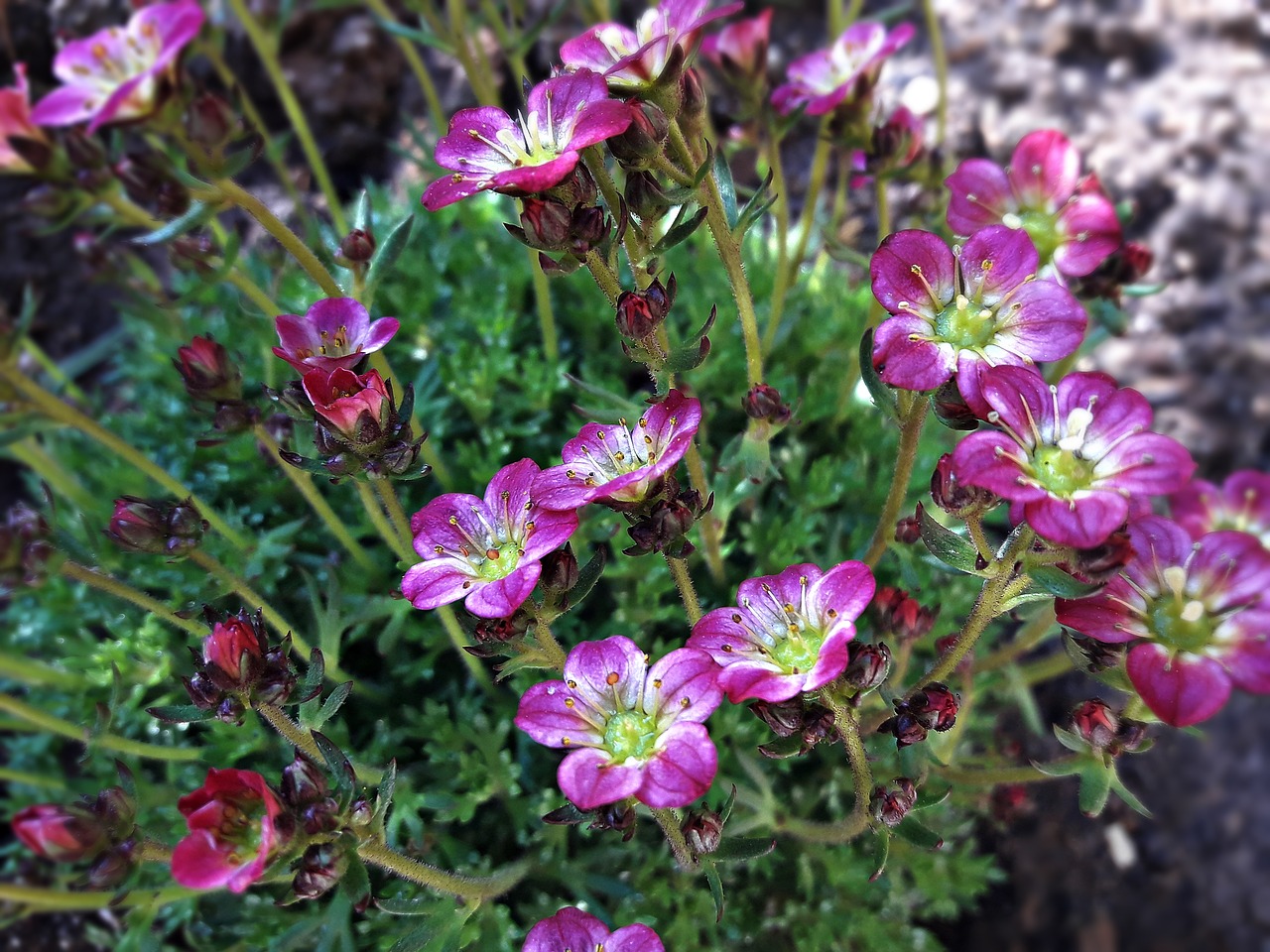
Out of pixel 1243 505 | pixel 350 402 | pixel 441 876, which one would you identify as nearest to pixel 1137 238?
pixel 1243 505

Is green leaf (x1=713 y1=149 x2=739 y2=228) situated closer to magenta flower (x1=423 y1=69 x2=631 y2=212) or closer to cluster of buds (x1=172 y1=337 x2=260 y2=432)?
magenta flower (x1=423 y1=69 x2=631 y2=212)

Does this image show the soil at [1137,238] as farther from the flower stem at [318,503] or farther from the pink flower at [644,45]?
the flower stem at [318,503]

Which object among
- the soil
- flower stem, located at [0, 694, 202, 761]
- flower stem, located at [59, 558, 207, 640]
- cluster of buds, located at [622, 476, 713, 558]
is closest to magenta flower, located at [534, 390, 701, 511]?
cluster of buds, located at [622, 476, 713, 558]

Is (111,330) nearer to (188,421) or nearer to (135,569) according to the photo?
(188,421)

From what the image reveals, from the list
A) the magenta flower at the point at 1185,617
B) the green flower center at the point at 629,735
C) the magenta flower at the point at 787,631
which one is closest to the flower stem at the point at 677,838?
the green flower center at the point at 629,735

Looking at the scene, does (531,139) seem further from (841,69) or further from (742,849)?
(742,849)

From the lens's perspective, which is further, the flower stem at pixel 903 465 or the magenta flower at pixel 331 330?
the magenta flower at pixel 331 330
